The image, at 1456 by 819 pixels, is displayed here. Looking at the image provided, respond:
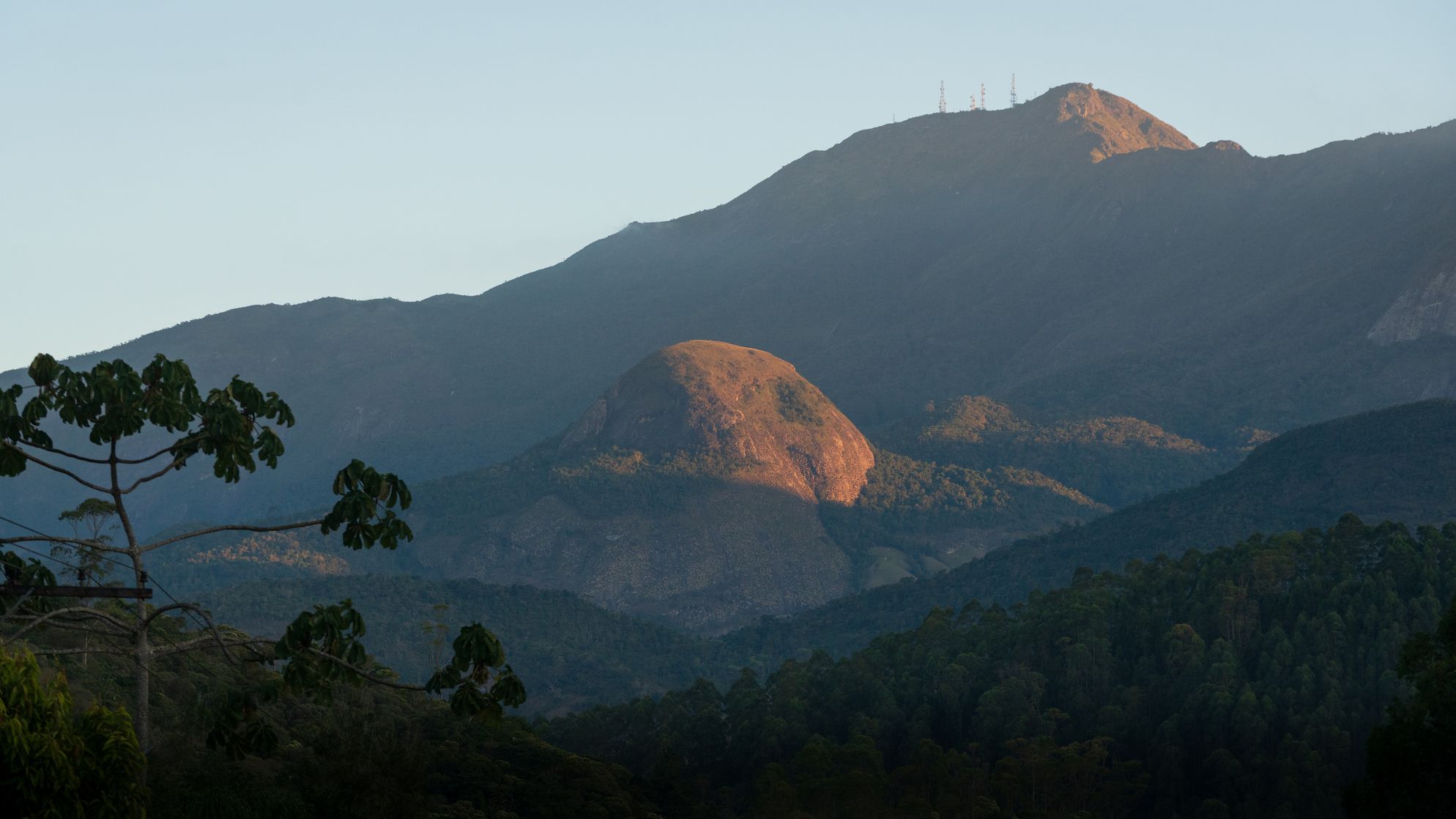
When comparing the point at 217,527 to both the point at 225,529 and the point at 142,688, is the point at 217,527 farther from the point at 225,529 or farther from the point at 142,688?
the point at 225,529

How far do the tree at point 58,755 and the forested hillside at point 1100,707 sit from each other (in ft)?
191

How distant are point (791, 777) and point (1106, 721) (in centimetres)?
2095

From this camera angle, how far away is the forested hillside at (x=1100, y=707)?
8794 cm

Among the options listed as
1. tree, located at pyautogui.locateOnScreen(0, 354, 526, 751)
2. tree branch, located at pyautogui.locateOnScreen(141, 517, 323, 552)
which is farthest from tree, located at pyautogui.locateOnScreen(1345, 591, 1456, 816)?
tree branch, located at pyautogui.locateOnScreen(141, 517, 323, 552)

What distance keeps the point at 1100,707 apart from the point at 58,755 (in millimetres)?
89250

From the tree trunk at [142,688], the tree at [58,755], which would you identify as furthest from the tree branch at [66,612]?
the tree at [58,755]

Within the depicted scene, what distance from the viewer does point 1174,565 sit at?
421 ft

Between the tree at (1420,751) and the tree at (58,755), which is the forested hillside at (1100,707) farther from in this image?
the tree at (58,755)

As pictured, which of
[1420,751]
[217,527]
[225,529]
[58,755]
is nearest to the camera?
[225,529]

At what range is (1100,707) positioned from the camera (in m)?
106

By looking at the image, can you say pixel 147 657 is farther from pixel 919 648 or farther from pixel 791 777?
pixel 919 648

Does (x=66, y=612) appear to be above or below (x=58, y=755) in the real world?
above

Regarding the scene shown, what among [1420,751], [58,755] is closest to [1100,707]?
[1420,751]

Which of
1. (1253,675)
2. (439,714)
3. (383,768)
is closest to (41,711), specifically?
(383,768)
